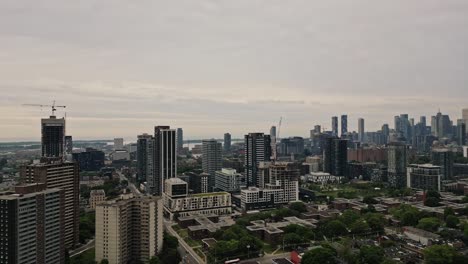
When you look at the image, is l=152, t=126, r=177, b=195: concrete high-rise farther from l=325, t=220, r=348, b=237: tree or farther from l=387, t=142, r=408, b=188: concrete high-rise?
l=387, t=142, r=408, b=188: concrete high-rise

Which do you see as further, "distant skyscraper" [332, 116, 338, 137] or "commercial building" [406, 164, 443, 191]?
"distant skyscraper" [332, 116, 338, 137]

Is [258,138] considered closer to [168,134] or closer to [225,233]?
[168,134]

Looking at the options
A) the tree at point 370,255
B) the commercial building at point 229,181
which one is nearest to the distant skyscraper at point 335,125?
the commercial building at point 229,181

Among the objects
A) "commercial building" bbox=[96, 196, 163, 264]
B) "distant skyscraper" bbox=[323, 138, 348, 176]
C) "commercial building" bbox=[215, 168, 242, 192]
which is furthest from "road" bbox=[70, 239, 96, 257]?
"distant skyscraper" bbox=[323, 138, 348, 176]

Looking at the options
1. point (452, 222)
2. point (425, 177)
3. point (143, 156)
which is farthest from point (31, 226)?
point (425, 177)

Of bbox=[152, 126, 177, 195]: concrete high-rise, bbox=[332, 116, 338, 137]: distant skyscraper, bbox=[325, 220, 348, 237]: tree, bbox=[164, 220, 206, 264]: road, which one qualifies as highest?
bbox=[332, 116, 338, 137]: distant skyscraper

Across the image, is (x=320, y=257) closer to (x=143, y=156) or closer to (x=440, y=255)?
(x=440, y=255)

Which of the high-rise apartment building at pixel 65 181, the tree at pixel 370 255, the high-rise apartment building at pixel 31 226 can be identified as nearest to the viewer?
the high-rise apartment building at pixel 31 226

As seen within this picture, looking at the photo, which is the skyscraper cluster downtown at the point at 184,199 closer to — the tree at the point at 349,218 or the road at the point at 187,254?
the road at the point at 187,254
